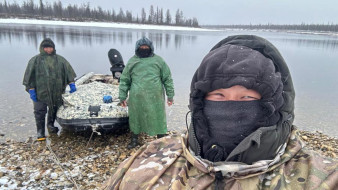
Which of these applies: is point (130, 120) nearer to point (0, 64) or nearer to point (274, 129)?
point (274, 129)

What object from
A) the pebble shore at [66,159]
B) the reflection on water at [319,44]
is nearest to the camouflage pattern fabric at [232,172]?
the pebble shore at [66,159]

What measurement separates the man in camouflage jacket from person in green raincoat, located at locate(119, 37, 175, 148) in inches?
106

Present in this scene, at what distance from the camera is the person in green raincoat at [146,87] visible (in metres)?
4.16

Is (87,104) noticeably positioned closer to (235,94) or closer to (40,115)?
(40,115)

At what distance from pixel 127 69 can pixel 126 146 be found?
62.5 inches

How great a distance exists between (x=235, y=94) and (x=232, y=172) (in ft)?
1.39

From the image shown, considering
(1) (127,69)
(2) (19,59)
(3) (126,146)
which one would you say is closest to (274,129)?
(1) (127,69)

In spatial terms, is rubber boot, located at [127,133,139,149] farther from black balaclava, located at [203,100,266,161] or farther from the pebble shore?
black balaclava, located at [203,100,266,161]

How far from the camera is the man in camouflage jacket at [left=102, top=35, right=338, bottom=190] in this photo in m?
1.22

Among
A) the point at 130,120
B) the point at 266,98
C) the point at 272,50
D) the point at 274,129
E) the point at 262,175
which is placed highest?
the point at 272,50

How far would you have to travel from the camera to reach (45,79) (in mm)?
4910

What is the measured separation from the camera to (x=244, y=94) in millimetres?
1385

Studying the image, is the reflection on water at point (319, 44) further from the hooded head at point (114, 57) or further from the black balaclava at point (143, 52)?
the black balaclava at point (143, 52)

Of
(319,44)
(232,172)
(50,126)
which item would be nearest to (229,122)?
(232,172)
